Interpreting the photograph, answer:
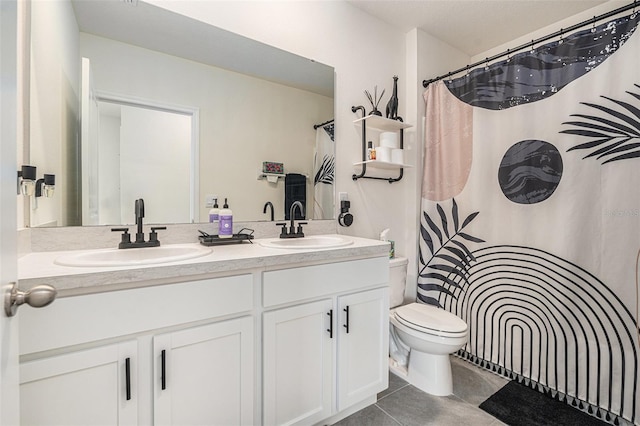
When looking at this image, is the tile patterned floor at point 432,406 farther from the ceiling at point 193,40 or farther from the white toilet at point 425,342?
the ceiling at point 193,40

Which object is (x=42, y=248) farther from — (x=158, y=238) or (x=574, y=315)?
(x=574, y=315)

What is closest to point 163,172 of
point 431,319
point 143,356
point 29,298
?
point 143,356

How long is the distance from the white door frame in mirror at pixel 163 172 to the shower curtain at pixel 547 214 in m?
1.69

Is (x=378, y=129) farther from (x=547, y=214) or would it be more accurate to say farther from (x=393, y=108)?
(x=547, y=214)

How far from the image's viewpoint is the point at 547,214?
1770 mm

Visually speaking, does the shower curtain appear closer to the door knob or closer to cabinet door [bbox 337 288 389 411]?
cabinet door [bbox 337 288 389 411]

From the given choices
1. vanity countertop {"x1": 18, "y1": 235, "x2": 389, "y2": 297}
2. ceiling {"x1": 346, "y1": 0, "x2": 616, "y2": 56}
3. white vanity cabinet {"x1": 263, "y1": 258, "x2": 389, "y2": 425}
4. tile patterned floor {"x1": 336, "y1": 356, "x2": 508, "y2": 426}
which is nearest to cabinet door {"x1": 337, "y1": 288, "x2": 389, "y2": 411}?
white vanity cabinet {"x1": 263, "y1": 258, "x2": 389, "y2": 425}

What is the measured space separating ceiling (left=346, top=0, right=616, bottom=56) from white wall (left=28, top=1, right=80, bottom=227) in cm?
168

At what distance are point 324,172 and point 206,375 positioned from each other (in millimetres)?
1323

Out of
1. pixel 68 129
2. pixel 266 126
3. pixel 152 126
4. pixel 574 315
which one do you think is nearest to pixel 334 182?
pixel 266 126

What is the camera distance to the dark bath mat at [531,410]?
5.12ft

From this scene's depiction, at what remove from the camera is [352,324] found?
1.48m

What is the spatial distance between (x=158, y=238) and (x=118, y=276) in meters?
0.58

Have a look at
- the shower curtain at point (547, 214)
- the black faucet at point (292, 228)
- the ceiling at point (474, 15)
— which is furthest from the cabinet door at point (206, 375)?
the ceiling at point (474, 15)
